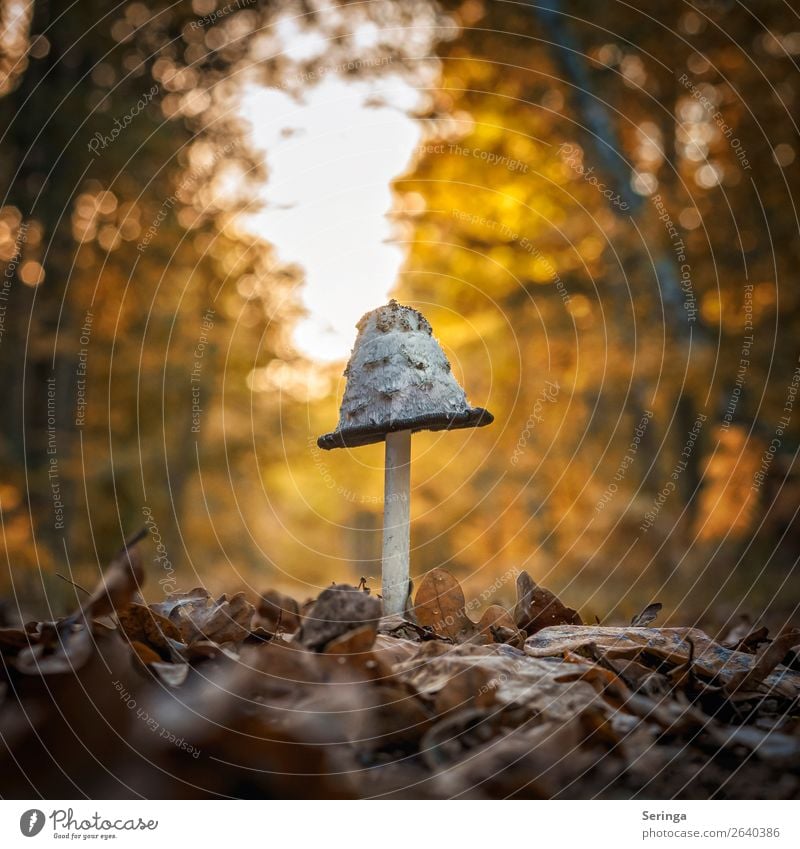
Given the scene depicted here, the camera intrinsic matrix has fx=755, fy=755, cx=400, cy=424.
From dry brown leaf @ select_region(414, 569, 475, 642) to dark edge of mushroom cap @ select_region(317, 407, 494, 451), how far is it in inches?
21.8

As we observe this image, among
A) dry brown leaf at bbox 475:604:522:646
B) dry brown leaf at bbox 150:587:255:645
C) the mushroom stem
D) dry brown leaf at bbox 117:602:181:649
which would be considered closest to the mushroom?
the mushroom stem

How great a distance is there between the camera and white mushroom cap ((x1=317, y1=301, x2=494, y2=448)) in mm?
2771

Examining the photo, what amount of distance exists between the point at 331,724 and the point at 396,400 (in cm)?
153

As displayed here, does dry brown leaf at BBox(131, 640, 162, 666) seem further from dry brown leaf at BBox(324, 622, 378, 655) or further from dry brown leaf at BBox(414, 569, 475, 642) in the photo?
dry brown leaf at BBox(414, 569, 475, 642)

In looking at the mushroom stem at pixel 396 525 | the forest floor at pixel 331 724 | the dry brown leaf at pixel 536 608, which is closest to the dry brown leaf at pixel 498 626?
the dry brown leaf at pixel 536 608

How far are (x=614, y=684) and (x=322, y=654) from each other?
694 mm

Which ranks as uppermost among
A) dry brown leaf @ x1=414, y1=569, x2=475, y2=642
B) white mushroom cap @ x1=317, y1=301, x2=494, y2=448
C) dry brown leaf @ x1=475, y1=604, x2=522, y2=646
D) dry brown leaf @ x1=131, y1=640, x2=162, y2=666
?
white mushroom cap @ x1=317, y1=301, x2=494, y2=448

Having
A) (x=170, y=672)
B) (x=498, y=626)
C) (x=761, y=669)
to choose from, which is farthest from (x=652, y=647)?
(x=170, y=672)

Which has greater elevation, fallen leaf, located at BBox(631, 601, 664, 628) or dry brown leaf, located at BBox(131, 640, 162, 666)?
dry brown leaf, located at BBox(131, 640, 162, 666)

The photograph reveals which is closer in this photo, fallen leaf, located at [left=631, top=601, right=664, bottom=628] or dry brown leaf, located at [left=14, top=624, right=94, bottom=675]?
dry brown leaf, located at [left=14, top=624, right=94, bottom=675]

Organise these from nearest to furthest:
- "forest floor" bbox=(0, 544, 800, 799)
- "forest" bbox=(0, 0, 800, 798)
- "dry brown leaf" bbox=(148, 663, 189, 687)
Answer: "forest floor" bbox=(0, 544, 800, 799) → "dry brown leaf" bbox=(148, 663, 189, 687) → "forest" bbox=(0, 0, 800, 798)

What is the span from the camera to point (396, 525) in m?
2.83

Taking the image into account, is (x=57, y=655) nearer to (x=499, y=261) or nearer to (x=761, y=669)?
(x=761, y=669)

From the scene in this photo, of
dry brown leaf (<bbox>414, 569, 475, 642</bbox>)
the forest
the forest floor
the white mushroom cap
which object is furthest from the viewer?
the forest
